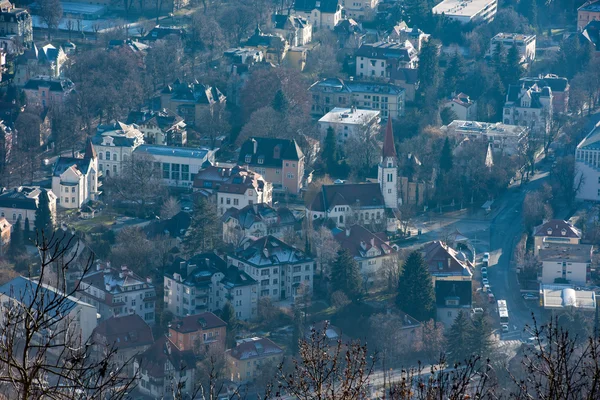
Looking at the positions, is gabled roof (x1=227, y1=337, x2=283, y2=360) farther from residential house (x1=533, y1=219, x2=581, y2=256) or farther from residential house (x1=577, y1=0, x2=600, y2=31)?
residential house (x1=577, y1=0, x2=600, y2=31)

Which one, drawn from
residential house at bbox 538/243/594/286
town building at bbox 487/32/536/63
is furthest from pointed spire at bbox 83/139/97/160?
town building at bbox 487/32/536/63

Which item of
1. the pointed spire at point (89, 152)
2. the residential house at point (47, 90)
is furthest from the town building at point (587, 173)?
the residential house at point (47, 90)

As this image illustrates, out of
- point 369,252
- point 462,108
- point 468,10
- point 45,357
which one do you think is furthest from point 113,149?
point 45,357

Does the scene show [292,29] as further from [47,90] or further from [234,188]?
[234,188]

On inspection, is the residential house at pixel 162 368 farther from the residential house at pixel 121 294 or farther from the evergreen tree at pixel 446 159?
the evergreen tree at pixel 446 159

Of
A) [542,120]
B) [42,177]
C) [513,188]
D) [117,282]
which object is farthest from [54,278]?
[542,120]

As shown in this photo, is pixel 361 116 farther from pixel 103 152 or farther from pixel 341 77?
pixel 103 152
